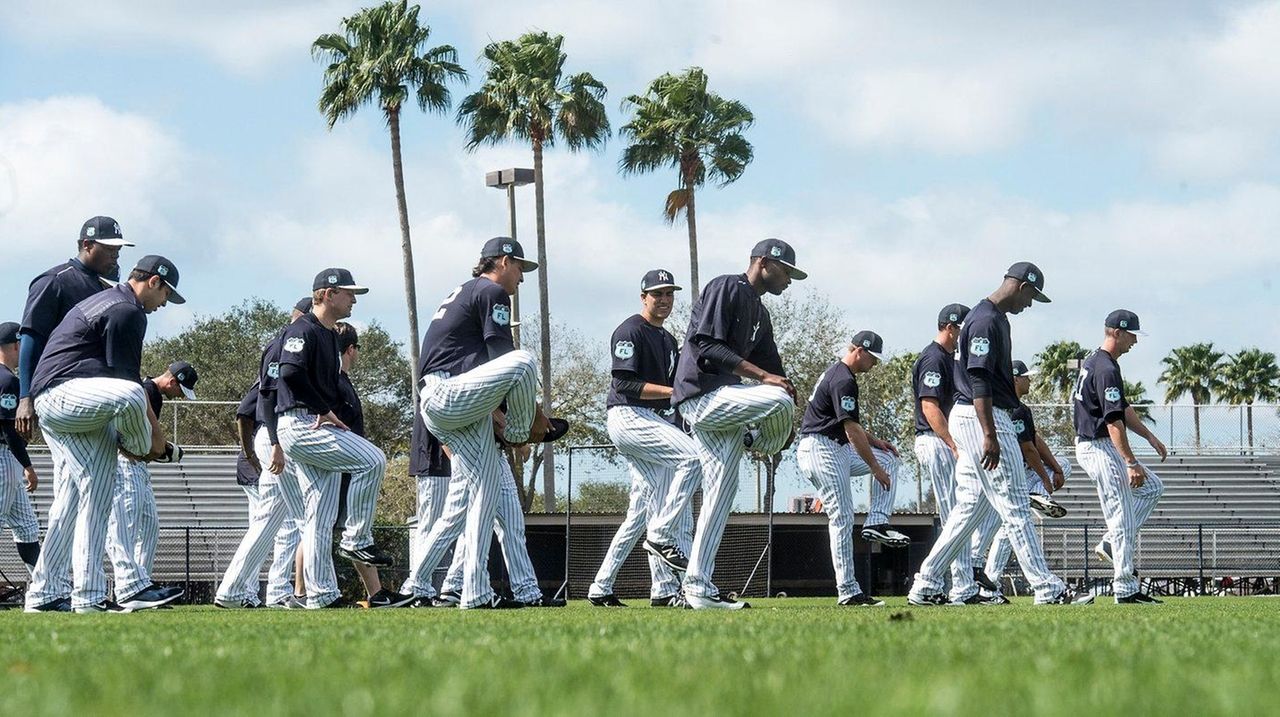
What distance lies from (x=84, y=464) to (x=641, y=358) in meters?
4.21

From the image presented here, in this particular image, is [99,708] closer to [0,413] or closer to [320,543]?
[320,543]

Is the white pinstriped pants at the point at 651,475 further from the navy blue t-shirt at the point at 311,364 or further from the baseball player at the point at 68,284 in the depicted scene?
the baseball player at the point at 68,284

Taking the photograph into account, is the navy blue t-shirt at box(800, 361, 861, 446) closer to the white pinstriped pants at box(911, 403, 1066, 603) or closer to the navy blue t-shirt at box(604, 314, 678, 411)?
the white pinstriped pants at box(911, 403, 1066, 603)

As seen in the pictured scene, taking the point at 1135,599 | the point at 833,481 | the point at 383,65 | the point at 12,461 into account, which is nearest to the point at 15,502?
the point at 12,461

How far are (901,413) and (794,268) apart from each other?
46.8 m

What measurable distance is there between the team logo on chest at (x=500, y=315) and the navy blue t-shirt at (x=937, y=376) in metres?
4.55

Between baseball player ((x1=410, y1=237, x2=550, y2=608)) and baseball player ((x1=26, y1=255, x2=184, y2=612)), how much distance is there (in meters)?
1.76

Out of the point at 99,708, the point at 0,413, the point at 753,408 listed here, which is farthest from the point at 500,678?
the point at 0,413

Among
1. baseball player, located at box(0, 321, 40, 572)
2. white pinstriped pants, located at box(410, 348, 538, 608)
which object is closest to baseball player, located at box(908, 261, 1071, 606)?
white pinstriped pants, located at box(410, 348, 538, 608)

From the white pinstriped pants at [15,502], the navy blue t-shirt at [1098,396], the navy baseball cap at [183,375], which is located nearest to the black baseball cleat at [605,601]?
the navy blue t-shirt at [1098,396]

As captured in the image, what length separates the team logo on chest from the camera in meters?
9.19

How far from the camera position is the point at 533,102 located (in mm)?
44031

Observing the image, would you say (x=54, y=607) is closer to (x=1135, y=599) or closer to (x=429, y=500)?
(x=429, y=500)

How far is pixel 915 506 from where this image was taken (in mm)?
32688
